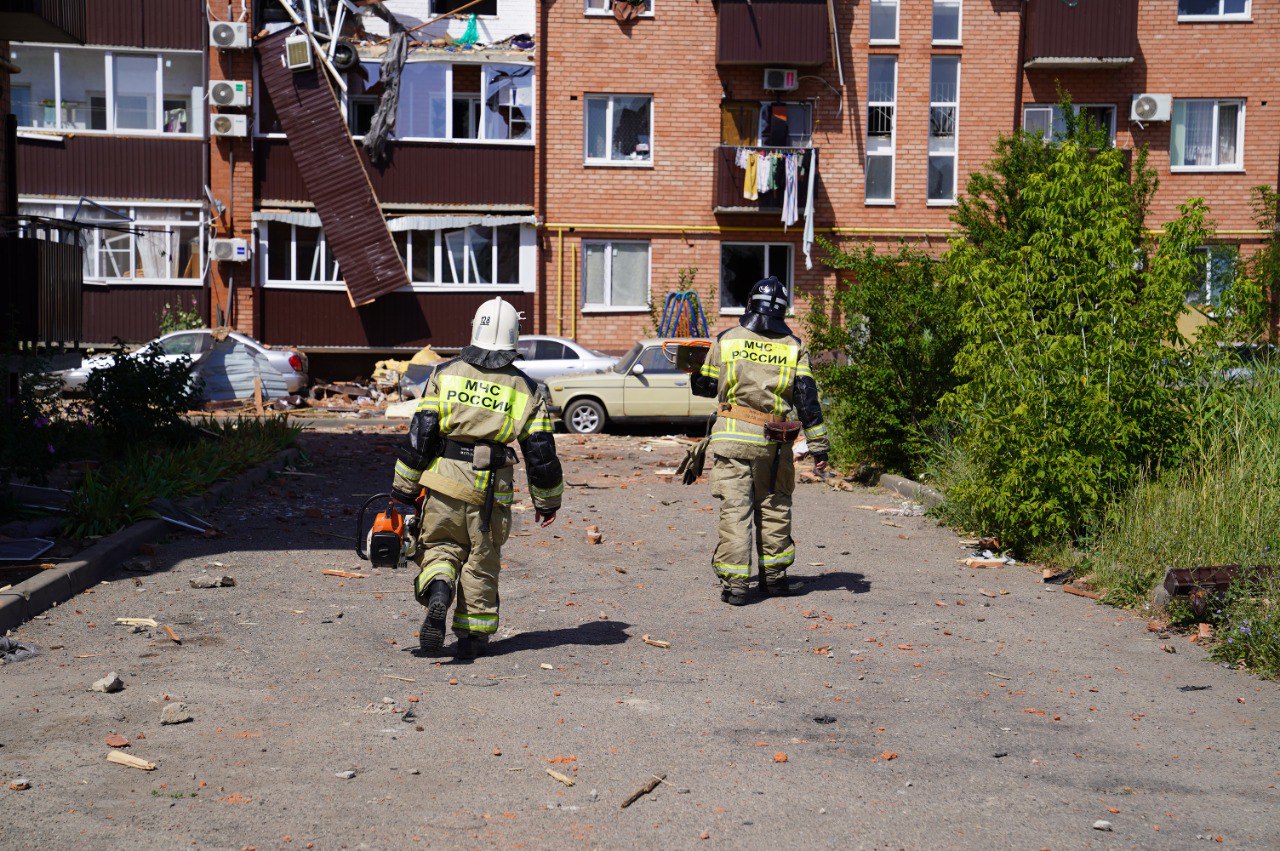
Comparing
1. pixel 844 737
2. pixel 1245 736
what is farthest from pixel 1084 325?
pixel 844 737

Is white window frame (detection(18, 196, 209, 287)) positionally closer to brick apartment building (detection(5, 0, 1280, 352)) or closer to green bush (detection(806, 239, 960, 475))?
brick apartment building (detection(5, 0, 1280, 352))

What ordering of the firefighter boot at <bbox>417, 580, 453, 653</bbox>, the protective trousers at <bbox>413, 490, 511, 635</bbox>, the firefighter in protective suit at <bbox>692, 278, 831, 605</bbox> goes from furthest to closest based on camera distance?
the firefighter in protective suit at <bbox>692, 278, 831, 605</bbox>, the protective trousers at <bbox>413, 490, 511, 635</bbox>, the firefighter boot at <bbox>417, 580, 453, 653</bbox>

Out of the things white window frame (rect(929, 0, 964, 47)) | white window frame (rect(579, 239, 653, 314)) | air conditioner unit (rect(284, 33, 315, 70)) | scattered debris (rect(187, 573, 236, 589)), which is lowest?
scattered debris (rect(187, 573, 236, 589))

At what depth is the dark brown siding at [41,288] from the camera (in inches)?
531

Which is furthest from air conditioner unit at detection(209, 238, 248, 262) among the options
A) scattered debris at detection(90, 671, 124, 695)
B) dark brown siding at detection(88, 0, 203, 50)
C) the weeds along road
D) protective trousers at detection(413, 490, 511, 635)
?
scattered debris at detection(90, 671, 124, 695)

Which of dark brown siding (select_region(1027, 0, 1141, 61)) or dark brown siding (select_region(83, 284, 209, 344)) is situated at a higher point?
dark brown siding (select_region(1027, 0, 1141, 61))

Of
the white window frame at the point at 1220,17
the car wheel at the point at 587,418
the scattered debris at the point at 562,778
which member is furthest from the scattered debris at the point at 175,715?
the white window frame at the point at 1220,17

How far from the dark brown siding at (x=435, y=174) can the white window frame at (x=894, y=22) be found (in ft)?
26.2

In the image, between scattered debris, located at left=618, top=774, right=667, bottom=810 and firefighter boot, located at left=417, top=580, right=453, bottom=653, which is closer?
scattered debris, located at left=618, top=774, right=667, bottom=810

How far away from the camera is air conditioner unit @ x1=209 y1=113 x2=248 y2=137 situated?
1091 inches

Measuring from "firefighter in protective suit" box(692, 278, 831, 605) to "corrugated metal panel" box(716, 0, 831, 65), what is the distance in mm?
20447

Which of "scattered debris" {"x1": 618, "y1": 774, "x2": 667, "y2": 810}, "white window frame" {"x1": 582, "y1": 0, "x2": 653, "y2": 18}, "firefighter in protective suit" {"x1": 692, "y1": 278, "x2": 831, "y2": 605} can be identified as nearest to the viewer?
"scattered debris" {"x1": 618, "y1": 774, "x2": 667, "y2": 810}

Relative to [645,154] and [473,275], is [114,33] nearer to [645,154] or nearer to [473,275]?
[473,275]

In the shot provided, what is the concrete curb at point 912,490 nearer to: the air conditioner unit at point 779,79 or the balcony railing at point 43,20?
the balcony railing at point 43,20
